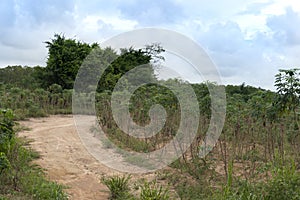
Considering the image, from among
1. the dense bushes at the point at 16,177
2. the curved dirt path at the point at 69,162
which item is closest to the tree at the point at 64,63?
the curved dirt path at the point at 69,162

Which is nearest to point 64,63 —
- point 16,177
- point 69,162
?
point 69,162

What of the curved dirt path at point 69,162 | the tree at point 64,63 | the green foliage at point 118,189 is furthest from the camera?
the tree at point 64,63

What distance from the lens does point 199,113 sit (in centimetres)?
621

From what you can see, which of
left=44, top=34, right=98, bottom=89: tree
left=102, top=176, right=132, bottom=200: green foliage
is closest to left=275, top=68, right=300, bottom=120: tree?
left=102, top=176, right=132, bottom=200: green foliage

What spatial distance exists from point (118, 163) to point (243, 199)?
2.74 m

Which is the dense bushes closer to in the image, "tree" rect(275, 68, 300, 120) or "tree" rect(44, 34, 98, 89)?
"tree" rect(275, 68, 300, 120)

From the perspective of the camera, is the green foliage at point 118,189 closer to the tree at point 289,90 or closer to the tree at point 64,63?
the tree at point 289,90

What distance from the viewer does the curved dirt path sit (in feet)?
16.2

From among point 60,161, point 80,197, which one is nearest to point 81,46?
point 60,161

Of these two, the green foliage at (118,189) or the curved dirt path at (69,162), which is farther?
the curved dirt path at (69,162)

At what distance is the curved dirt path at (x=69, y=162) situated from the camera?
495 cm

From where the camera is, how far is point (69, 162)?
616cm

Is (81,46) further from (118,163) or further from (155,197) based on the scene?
(155,197)

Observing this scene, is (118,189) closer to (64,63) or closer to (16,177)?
(16,177)
